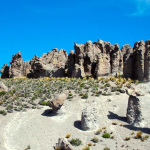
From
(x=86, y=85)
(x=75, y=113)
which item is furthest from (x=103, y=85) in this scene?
(x=75, y=113)

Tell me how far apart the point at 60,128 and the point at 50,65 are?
33946 millimetres

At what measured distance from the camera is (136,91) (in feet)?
92.5

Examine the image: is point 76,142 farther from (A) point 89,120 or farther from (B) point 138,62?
(B) point 138,62

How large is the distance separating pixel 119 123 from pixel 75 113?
6.09 m

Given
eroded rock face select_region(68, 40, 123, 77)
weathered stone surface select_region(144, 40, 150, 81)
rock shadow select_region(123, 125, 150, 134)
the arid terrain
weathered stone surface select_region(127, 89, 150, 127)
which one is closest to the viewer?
the arid terrain

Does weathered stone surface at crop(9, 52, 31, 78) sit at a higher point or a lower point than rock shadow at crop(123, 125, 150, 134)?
higher

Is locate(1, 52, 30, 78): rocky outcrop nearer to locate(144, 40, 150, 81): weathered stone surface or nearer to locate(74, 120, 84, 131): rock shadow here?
locate(144, 40, 150, 81): weathered stone surface

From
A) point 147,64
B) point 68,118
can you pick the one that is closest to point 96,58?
point 147,64

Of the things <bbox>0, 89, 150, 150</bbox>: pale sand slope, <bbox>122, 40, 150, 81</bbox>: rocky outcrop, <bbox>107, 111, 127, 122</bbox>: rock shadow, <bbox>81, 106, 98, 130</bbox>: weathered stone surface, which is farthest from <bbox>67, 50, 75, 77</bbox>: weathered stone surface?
<bbox>81, 106, 98, 130</bbox>: weathered stone surface

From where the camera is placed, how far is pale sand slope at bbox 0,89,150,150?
23234mm

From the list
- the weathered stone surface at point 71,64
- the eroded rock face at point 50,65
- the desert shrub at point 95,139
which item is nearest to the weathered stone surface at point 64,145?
the desert shrub at point 95,139

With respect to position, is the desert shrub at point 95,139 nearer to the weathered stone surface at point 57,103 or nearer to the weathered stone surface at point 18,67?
the weathered stone surface at point 57,103

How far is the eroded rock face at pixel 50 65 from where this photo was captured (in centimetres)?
5748

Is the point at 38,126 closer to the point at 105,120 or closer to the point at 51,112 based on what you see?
the point at 51,112
